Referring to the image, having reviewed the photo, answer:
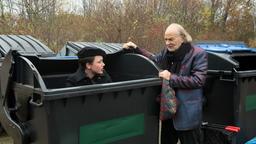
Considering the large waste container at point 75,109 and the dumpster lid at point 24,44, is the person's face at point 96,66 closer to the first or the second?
the large waste container at point 75,109

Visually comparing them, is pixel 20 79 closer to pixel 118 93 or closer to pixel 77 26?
pixel 118 93

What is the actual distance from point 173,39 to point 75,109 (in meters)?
1.34

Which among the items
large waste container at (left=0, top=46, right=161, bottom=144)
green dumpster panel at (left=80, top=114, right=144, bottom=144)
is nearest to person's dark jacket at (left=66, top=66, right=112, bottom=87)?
large waste container at (left=0, top=46, right=161, bottom=144)

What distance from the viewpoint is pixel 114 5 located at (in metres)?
12.2

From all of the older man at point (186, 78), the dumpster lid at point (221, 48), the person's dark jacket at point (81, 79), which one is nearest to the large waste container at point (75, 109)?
the older man at point (186, 78)

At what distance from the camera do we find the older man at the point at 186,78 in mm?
3912

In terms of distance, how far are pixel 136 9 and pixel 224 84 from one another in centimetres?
818

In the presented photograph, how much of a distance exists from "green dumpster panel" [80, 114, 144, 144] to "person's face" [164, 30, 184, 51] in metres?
0.77

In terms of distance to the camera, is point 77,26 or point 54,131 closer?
point 54,131

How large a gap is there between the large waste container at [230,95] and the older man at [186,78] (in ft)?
2.40

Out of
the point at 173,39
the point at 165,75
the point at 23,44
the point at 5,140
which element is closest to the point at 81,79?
the point at 165,75

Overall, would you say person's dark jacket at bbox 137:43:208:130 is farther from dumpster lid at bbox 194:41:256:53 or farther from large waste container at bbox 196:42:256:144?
dumpster lid at bbox 194:41:256:53

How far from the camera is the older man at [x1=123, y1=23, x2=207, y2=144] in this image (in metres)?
3.91

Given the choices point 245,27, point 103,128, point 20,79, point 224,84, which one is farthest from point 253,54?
point 245,27
